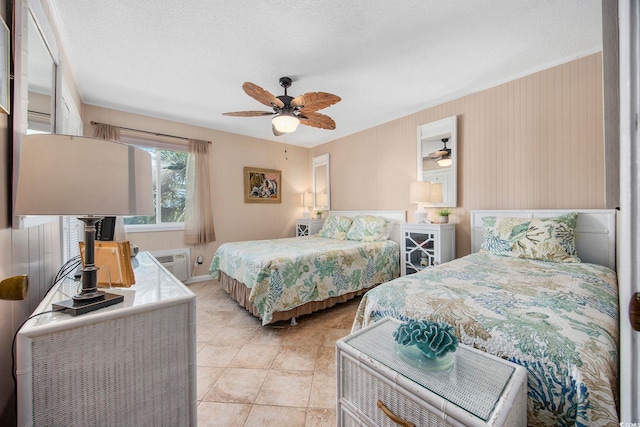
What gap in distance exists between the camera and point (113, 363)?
33.6 inches

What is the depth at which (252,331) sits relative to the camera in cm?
239

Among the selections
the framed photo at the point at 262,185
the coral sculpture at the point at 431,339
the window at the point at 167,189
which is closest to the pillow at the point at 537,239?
the coral sculpture at the point at 431,339

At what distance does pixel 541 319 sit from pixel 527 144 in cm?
221

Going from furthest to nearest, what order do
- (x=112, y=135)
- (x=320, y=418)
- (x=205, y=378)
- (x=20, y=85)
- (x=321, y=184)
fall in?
1. (x=321, y=184)
2. (x=112, y=135)
3. (x=205, y=378)
4. (x=320, y=418)
5. (x=20, y=85)

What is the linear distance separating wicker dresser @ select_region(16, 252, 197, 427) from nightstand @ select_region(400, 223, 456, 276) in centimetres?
256

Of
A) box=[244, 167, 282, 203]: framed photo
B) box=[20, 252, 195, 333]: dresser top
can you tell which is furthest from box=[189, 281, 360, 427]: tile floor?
box=[244, 167, 282, 203]: framed photo

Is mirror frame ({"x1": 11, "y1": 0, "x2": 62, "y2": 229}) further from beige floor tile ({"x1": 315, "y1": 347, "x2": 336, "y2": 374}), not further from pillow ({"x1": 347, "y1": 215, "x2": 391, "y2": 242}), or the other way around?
pillow ({"x1": 347, "y1": 215, "x2": 391, "y2": 242})

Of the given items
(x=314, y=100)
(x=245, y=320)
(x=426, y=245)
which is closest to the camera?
(x=314, y=100)

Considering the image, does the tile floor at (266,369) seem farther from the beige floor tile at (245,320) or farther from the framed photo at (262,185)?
the framed photo at (262,185)

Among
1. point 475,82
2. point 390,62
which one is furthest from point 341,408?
point 475,82

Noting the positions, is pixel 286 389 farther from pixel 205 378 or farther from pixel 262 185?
pixel 262 185

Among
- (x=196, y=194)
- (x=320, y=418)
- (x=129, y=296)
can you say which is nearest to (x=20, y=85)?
(x=129, y=296)

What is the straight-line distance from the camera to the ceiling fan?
7.18ft

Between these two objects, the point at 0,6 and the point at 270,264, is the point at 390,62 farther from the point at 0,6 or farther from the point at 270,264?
the point at 0,6
